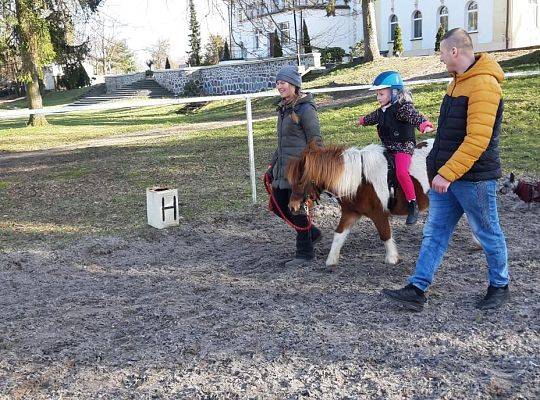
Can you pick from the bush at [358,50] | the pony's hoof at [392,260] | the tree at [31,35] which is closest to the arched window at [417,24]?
the bush at [358,50]

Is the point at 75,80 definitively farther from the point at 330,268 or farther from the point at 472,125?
the point at 472,125

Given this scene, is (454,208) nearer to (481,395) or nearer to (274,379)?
(481,395)

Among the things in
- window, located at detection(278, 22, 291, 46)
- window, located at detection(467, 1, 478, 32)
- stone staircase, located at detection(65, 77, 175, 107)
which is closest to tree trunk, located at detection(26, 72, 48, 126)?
stone staircase, located at detection(65, 77, 175, 107)

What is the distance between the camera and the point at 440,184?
3596mm

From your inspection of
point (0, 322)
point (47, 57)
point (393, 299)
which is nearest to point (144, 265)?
point (0, 322)

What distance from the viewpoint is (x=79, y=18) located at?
12055mm

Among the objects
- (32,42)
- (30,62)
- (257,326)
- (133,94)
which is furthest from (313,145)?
(133,94)

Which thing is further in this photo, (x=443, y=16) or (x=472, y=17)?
(x=443, y=16)

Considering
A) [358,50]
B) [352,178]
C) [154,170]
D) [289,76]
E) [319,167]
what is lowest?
[154,170]

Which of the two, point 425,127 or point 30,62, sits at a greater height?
point 30,62

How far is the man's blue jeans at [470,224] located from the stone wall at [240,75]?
27501mm

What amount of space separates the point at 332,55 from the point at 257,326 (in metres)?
34.2

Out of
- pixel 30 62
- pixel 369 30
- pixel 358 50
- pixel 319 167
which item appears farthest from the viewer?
pixel 358 50

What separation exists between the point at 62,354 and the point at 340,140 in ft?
30.6
